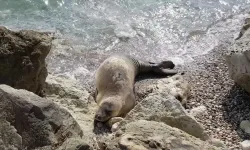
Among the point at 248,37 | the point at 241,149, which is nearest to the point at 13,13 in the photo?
the point at 248,37

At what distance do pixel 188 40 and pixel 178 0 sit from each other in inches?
68.5

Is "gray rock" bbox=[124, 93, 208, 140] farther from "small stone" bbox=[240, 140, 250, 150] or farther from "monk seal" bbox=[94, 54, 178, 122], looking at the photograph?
"monk seal" bbox=[94, 54, 178, 122]

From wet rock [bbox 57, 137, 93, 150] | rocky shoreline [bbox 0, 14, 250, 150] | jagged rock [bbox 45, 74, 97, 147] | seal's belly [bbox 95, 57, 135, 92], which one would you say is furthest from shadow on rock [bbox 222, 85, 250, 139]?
wet rock [bbox 57, 137, 93, 150]

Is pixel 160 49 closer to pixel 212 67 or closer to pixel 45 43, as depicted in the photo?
pixel 212 67

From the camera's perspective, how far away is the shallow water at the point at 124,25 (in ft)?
24.8

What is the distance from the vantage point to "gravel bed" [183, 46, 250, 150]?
17.5 ft

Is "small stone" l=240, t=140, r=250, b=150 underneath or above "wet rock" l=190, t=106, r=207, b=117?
above

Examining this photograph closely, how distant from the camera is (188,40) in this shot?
8.17 metres

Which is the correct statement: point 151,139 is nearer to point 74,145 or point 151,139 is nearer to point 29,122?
point 74,145

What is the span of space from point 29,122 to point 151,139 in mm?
1036

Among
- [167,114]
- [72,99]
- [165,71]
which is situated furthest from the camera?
[165,71]

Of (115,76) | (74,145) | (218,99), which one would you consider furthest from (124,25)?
(74,145)

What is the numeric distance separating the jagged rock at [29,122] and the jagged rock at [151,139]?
461 millimetres

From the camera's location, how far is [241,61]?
5.48m
